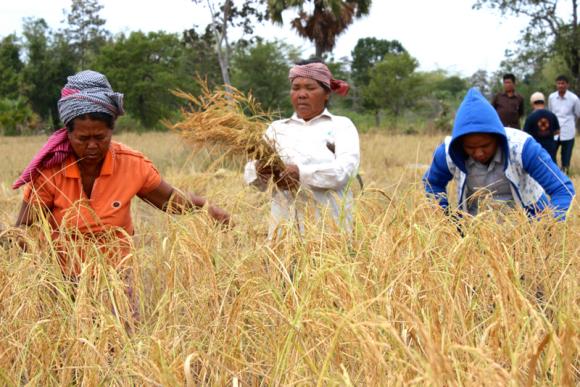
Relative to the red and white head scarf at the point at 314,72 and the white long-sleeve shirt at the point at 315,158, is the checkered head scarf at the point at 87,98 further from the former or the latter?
the red and white head scarf at the point at 314,72

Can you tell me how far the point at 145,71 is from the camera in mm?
26234

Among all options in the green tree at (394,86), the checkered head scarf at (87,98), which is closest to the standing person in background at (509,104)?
the checkered head scarf at (87,98)

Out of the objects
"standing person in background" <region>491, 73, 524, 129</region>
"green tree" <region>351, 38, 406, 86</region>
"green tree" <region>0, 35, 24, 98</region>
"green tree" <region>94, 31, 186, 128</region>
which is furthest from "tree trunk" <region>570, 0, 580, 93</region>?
"green tree" <region>351, 38, 406, 86</region>

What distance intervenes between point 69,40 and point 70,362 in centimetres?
3711

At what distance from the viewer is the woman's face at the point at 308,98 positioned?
2.72m

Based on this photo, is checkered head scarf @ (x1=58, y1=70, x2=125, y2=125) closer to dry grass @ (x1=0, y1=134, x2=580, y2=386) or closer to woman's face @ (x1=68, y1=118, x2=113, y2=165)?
woman's face @ (x1=68, y1=118, x2=113, y2=165)

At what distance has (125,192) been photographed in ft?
7.48

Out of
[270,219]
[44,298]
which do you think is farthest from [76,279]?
[270,219]

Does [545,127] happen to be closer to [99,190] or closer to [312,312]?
[99,190]

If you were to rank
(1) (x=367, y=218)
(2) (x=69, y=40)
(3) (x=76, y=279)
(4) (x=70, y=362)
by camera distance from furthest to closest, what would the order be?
1. (2) (x=69, y=40)
2. (1) (x=367, y=218)
3. (3) (x=76, y=279)
4. (4) (x=70, y=362)

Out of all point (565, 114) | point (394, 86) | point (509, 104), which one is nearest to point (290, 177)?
point (509, 104)

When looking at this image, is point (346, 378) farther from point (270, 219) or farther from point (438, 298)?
point (270, 219)

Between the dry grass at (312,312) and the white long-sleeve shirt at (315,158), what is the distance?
8.8 inches

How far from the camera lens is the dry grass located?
1329mm
